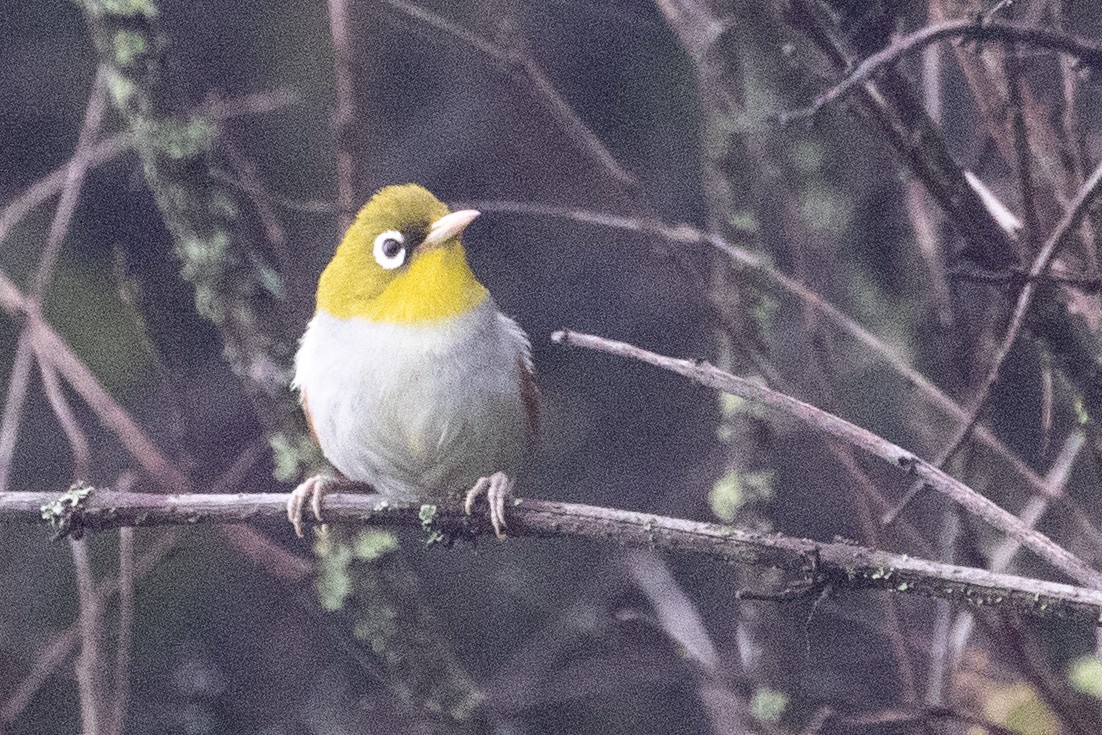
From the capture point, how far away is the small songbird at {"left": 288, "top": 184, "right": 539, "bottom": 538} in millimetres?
1431

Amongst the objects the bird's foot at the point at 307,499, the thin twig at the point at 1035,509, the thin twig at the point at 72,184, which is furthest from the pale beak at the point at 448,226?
the thin twig at the point at 1035,509

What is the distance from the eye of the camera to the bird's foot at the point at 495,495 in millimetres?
1262

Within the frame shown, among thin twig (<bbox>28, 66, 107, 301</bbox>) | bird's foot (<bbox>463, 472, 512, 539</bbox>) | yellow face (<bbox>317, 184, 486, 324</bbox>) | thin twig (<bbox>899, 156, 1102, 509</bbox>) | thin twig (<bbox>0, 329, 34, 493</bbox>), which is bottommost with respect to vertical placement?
thin twig (<bbox>899, 156, 1102, 509</bbox>)

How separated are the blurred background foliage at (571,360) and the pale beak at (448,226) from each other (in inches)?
7.5

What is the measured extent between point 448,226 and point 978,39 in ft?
1.95

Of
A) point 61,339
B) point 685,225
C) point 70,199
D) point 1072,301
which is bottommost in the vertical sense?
point 1072,301

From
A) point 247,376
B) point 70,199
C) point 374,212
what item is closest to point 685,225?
point 374,212

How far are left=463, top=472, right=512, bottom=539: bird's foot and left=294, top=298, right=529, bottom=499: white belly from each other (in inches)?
2.4

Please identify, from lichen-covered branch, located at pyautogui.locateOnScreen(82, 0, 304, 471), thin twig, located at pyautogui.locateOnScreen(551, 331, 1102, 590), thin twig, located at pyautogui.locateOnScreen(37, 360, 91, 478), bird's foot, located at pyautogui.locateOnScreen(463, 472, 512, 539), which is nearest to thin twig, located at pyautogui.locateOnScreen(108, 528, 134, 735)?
thin twig, located at pyautogui.locateOnScreen(37, 360, 91, 478)

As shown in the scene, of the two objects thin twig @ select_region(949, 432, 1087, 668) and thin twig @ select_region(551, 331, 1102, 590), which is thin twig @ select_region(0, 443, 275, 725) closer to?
thin twig @ select_region(551, 331, 1102, 590)

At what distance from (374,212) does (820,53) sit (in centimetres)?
57

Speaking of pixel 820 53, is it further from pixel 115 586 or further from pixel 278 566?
pixel 115 586

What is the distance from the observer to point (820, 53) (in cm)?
154

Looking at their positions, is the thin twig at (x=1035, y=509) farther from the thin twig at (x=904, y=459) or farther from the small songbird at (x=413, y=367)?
the small songbird at (x=413, y=367)
